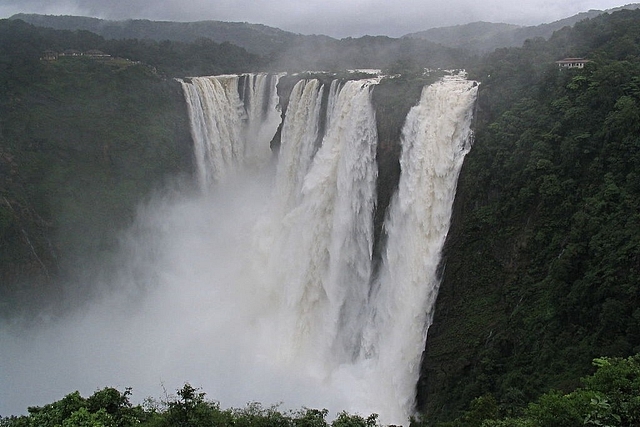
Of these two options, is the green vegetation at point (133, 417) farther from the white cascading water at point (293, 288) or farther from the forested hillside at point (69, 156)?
the forested hillside at point (69, 156)

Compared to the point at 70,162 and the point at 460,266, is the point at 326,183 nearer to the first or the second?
the point at 460,266

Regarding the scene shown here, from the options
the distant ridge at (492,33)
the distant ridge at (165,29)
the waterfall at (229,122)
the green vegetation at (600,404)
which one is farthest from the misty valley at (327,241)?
the distant ridge at (165,29)

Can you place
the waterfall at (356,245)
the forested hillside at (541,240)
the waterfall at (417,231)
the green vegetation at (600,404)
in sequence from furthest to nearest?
the waterfall at (356,245) < the waterfall at (417,231) < the forested hillside at (541,240) < the green vegetation at (600,404)

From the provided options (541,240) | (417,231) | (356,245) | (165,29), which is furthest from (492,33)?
(165,29)

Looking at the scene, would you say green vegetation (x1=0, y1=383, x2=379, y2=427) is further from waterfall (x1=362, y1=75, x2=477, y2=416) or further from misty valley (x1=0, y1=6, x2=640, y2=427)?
waterfall (x1=362, y1=75, x2=477, y2=416)

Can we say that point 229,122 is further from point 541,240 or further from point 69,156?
point 541,240

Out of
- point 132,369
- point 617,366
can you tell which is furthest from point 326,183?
point 617,366

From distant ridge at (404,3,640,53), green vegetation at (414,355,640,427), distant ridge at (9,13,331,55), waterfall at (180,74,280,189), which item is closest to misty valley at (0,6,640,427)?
green vegetation at (414,355,640,427)
